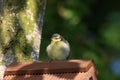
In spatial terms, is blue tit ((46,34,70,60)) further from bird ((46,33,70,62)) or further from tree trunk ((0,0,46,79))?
tree trunk ((0,0,46,79))

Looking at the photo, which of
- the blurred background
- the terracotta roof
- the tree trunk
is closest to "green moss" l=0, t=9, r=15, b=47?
the tree trunk

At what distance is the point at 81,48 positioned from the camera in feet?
41.8

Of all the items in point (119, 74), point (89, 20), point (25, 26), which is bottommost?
point (119, 74)

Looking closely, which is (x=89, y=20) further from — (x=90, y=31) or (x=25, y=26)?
(x=25, y=26)

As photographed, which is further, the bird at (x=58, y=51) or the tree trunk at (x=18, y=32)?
the bird at (x=58, y=51)

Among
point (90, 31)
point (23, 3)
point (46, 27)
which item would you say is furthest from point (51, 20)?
point (23, 3)

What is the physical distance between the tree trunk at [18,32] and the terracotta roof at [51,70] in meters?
0.14

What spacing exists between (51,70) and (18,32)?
22.4 inches

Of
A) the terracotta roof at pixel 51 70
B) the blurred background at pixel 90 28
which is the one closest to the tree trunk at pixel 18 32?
the terracotta roof at pixel 51 70

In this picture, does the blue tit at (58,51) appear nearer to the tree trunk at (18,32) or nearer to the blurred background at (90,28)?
the tree trunk at (18,32)

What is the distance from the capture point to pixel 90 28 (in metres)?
14.2

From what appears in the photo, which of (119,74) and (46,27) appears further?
(119,74)

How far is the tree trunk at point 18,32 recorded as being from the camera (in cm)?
714

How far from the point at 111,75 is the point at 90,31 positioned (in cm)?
111
